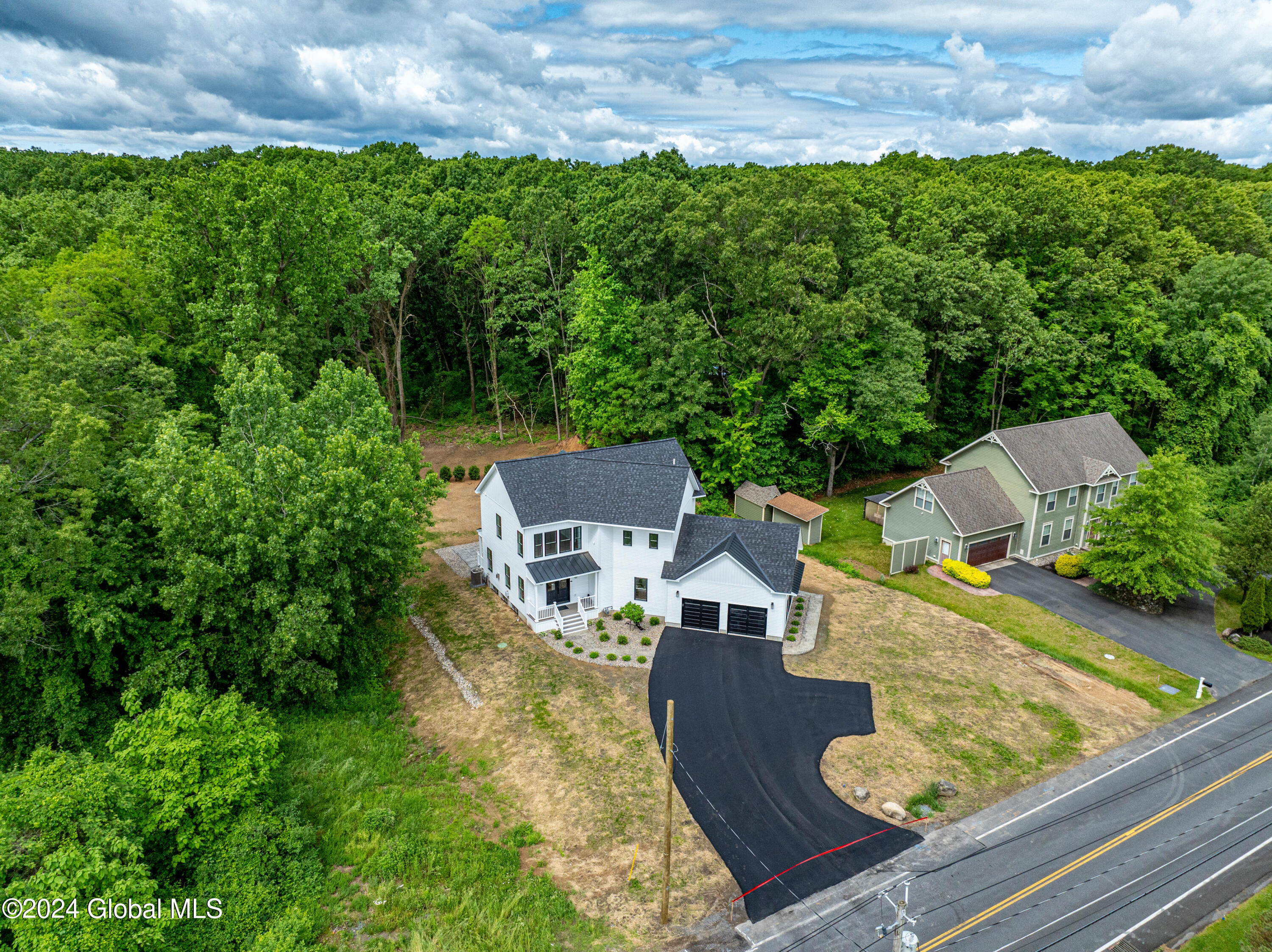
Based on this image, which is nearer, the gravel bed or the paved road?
the paved road

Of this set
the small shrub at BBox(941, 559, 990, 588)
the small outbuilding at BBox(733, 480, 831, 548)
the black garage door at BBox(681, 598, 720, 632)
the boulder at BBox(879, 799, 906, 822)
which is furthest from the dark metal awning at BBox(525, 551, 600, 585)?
the small shrub at BBox(941, 559, 990, 588)

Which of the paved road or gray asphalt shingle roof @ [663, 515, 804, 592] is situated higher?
gray asphalt shingle roof @ [663, 515, 804, 592]

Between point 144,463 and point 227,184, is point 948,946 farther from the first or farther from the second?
point 227,184

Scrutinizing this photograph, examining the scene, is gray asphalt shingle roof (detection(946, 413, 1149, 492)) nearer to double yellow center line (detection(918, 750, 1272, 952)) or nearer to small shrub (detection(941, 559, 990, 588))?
small shrub (detection(941, 559, 990, 588))

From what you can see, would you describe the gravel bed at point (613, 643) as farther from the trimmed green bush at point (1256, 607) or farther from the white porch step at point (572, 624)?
the trimmed green bush at point (1256, 607)

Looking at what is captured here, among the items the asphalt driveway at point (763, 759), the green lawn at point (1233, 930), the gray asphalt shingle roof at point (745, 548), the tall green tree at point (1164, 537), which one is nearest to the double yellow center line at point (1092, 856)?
the asphalt driveway at point (763, 759)

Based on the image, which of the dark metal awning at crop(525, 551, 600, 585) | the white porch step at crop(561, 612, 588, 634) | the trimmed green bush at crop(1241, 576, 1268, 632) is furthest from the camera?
the white porch step at crop(561, 612, 588, 634)

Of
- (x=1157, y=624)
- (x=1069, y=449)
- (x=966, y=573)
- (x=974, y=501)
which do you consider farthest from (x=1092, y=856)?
(x=1069, y=449)

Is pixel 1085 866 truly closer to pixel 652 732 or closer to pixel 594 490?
pixel 652 732
